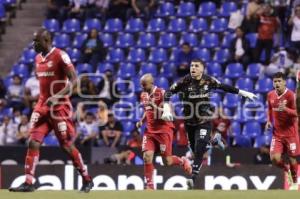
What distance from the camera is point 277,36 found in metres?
23.0

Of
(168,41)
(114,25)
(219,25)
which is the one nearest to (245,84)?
(219,25)

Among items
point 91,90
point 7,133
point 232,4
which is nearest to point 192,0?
point 232,4

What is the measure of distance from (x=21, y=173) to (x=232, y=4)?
28.6ft

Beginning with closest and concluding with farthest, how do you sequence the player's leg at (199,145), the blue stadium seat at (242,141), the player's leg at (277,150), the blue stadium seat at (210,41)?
the player's leg at (199,145), the player's leg at (277,150), the blue stadium seat at (242,141), the blue stadium seat at (210,41)

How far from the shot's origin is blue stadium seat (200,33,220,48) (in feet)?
77.6

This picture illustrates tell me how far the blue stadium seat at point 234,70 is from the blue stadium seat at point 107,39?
380 cm

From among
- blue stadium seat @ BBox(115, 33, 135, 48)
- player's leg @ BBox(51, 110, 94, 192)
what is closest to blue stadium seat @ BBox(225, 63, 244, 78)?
blue stadium seat @ BBox(115, 33, 135, 48)

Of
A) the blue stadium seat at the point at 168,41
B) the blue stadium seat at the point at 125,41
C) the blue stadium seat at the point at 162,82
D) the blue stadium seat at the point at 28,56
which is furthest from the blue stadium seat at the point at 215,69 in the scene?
the blue stadium seat at the point at 28,56

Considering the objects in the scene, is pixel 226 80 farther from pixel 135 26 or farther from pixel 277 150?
pixel 277 150

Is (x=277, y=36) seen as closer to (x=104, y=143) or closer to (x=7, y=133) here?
(x=104, y=143)

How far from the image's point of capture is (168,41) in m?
24.1

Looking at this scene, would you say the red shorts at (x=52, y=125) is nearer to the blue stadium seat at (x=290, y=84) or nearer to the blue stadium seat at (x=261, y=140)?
the blue stadium seat at (x=261, y=140)

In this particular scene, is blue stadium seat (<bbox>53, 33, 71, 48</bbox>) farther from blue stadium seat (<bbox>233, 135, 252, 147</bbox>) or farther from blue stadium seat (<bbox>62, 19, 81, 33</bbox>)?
blue stadium seat (<bbox>233, 135, 252, 147</bbox>)

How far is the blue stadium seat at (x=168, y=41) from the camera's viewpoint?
24078mm
